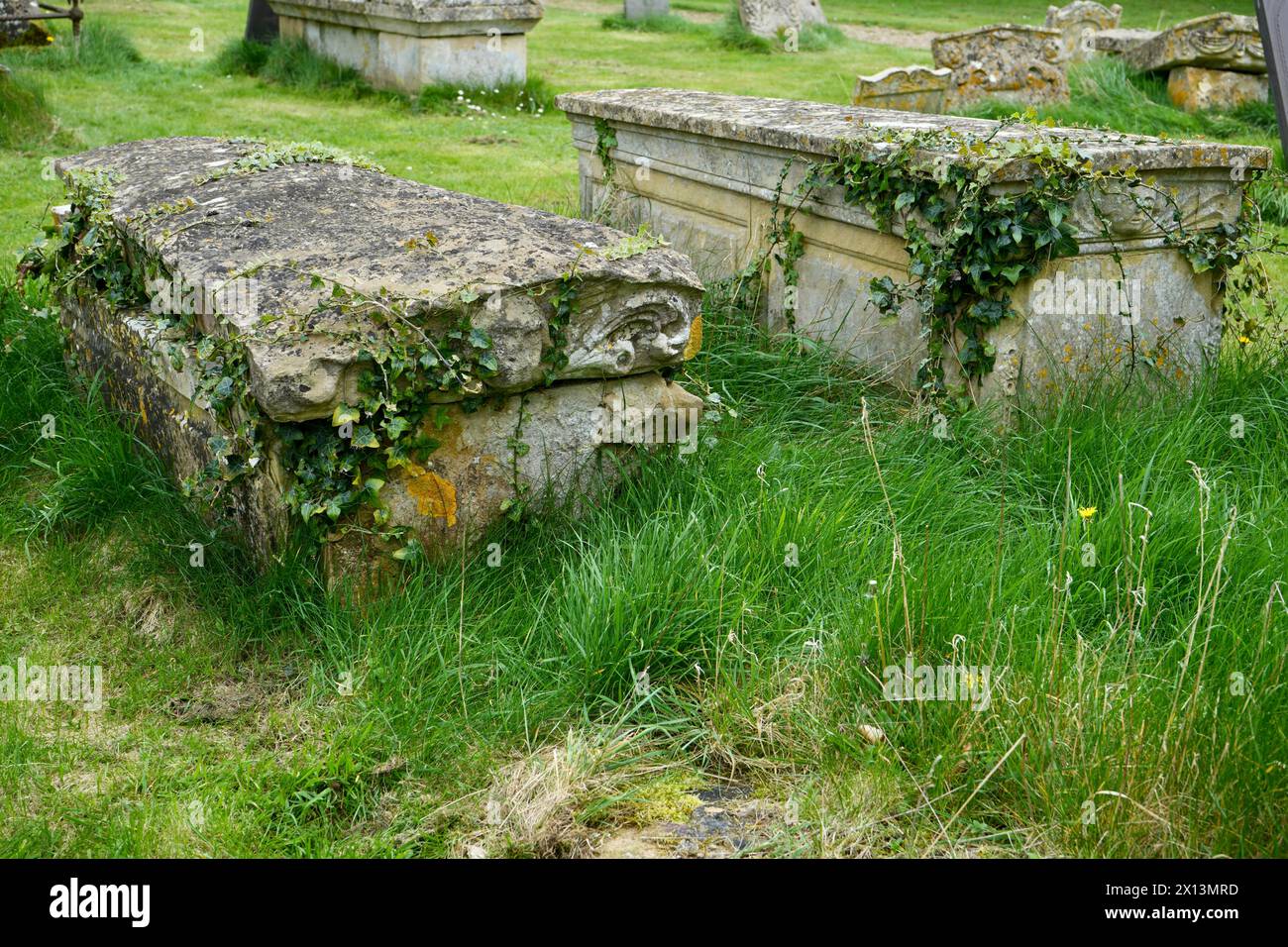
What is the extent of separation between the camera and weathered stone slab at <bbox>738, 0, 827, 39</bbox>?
659 inches

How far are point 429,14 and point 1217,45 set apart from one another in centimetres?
661

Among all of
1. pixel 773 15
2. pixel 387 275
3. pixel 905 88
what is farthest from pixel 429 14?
pixel 387 275

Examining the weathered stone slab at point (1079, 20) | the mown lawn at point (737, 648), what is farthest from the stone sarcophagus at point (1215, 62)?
the mown lawn at point (737, 648)

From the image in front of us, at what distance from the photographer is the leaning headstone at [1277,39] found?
173 cm

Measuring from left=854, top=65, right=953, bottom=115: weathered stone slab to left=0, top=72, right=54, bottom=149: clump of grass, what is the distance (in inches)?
243

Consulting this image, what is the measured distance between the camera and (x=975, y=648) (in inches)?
114

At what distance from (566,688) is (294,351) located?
1.08 m

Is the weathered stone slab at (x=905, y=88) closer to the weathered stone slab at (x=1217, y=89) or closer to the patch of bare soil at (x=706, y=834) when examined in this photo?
the weathered stone slab at (x=1217, y=89)

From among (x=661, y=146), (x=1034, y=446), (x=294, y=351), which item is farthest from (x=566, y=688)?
(x=661, y=146)

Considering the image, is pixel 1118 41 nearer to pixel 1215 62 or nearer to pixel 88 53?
pixel 1215 62

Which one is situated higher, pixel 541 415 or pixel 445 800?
pixel 541 415

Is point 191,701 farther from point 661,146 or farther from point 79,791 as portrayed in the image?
point 661,146

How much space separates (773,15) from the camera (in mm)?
16984

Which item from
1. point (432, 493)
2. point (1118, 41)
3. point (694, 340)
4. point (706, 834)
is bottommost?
point (706, 834)
